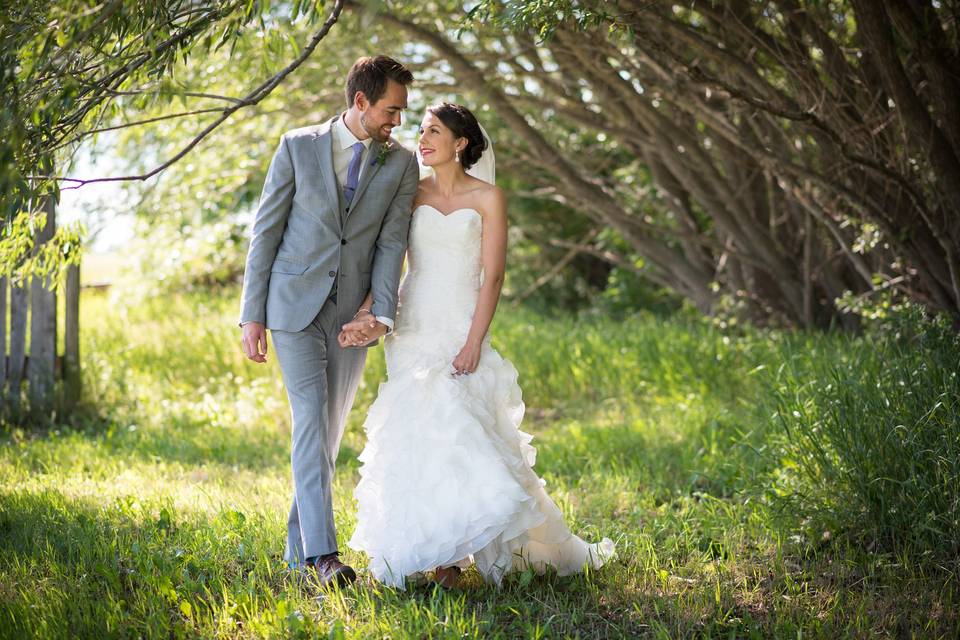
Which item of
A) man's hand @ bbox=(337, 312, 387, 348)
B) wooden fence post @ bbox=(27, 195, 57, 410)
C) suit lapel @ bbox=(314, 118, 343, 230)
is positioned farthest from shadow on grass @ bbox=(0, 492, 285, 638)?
wooden fence post @ bbox=(27, 195, 57, 410)

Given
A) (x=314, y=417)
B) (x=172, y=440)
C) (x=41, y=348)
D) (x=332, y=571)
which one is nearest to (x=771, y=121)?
(x=314, y=417)

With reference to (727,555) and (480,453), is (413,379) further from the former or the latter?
(727,555)

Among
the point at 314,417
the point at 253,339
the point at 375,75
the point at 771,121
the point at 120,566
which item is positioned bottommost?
the point at 120,566

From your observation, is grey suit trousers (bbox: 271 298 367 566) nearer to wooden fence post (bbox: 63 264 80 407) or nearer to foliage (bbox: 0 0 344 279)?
foliage (bbox: 0 0 344 279)

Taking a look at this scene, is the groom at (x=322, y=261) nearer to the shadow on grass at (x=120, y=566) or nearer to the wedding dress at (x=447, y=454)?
the wedding dress at (x=447, y=454)

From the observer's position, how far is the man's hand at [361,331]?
12.6ft

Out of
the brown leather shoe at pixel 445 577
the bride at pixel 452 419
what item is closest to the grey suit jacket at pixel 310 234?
the bride at pixel 452 419

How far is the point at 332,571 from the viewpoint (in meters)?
3.66

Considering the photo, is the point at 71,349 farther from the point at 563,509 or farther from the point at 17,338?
the point at 563,509

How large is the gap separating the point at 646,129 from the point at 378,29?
2.36 meters

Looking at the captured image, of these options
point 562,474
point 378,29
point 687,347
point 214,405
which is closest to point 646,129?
point 687,347

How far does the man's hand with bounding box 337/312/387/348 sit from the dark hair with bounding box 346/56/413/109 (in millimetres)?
902

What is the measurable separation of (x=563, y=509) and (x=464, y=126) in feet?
6.64

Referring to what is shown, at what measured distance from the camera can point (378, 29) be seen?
7594 mm
